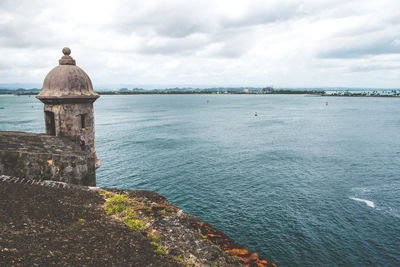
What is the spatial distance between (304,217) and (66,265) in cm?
2046

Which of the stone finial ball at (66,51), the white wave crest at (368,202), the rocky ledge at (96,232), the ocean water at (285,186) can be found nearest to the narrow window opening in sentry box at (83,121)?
the stone finial ball at (66,51)

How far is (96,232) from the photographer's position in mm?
7684

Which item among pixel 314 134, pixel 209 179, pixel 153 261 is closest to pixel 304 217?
pixel 209 179

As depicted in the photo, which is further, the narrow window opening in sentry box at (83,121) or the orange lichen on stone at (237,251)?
the narrow window opening in sentry box at (83,121)

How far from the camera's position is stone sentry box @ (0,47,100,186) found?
976 cm

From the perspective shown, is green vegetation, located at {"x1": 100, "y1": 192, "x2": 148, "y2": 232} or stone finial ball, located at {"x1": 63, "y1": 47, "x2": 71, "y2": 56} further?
stone finial ball, located at {"x1": 63, "y1": 47, "x2": 71, "y2": 56}

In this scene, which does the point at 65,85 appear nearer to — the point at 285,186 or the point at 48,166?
the point at 48,166

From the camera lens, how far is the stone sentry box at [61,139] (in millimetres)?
9763

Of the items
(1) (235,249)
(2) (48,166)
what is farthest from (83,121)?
(1) (235,249)

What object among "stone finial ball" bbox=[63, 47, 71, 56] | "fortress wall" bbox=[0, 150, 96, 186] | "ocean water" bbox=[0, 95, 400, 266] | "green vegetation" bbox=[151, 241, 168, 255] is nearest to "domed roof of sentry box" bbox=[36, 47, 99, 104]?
"stone finial ball" bbox=[63, 47, 71, 56]

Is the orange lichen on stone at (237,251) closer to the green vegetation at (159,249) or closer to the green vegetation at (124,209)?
the green vegetation at (159,249)

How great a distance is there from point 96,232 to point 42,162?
421 centimetres

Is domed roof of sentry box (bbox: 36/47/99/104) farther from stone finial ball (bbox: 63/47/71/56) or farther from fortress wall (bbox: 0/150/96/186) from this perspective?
fortress wall (bbox: 0/150/96/186)

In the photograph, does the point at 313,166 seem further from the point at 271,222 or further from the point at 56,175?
the point at 56,175
